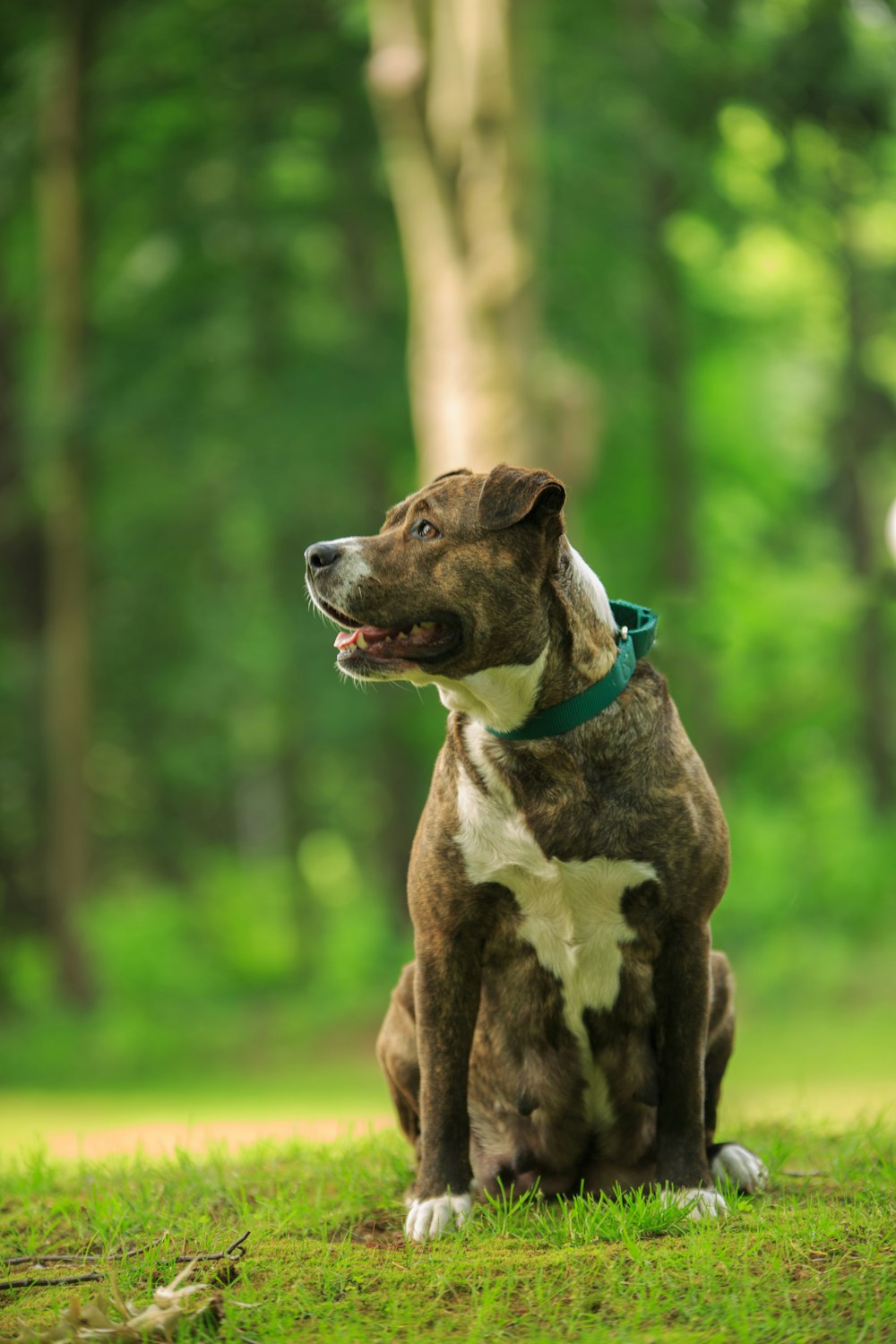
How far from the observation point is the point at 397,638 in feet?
14.2

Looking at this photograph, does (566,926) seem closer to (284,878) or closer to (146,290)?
(146,290)

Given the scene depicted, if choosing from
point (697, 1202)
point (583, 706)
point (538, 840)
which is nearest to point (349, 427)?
point (583, 706)

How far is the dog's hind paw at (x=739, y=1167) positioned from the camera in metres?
4.60

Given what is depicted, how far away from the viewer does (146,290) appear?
1827cm

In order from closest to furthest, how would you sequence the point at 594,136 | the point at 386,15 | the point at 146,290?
the point at 386,15 → the point at 594,136 → the point at 146,290

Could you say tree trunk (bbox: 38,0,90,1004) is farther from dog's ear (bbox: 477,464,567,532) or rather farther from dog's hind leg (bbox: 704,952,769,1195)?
dog's ear (bbox: 477,464,567,532)

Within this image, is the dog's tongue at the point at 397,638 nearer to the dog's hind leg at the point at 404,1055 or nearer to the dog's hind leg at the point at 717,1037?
the dog's hind leg at the point at 404,1055

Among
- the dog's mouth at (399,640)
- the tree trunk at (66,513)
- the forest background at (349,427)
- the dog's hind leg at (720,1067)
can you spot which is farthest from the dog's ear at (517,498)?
the tree trunk at (66,513)

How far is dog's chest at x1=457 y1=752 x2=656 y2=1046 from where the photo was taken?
4242 millimetres

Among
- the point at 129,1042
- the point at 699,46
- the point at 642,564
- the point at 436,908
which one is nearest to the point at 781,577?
the point at 642,564

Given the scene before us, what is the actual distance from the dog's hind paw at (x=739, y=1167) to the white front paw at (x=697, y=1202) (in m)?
0.32

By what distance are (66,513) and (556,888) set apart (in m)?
13.8

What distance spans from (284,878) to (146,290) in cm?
1049

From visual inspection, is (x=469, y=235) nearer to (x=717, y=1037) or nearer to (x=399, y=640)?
(x=399, y=640)
